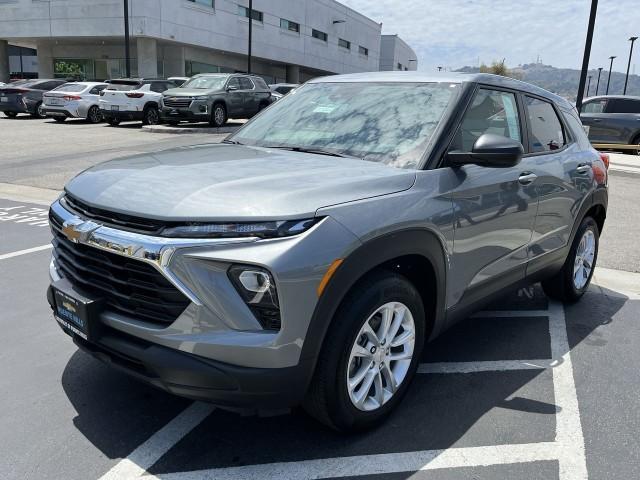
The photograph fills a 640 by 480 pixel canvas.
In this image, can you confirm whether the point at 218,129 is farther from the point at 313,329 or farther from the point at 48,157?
the point at 313,329

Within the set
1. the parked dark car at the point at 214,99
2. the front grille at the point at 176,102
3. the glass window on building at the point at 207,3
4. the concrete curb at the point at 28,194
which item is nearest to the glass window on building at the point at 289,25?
the glass window on building at the point at 207,3

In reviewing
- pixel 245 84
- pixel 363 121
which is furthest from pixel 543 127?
pixel 245 84

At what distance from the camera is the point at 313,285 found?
7.45ft

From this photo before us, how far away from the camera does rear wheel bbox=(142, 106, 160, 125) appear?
67.6ft

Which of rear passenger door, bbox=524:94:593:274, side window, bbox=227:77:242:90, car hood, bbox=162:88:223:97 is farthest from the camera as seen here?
side window, bbox=227:77:242:90

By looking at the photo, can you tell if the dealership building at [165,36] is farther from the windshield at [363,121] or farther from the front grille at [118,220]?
the front grille at [118,220]

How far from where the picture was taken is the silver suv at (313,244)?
224 cm

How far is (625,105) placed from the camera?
1708 centimetres

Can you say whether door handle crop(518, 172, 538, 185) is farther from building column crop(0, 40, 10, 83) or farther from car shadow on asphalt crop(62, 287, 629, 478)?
building column crop(0, 40, 10, 83)

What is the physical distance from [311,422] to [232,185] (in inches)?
50.9

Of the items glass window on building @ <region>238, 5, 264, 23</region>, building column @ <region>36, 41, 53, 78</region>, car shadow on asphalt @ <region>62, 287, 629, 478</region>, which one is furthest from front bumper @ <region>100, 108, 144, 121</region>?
building column @ <region>36, 41, 53, 78</region>

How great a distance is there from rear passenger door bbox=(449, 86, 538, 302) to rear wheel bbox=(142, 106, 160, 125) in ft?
61.2

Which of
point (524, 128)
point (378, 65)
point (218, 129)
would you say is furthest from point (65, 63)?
point (524, 128)

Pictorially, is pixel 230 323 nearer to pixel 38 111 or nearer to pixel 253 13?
pixel 38 111
